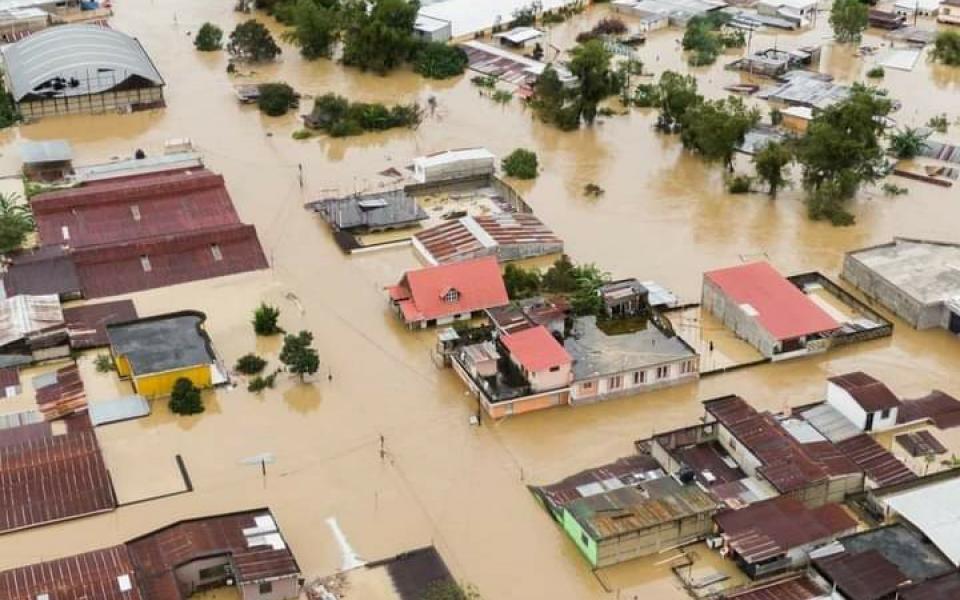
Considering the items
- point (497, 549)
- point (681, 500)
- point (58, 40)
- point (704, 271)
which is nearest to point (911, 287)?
point (704, 271)

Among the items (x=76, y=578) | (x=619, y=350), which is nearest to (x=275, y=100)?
(x=619, y=350)

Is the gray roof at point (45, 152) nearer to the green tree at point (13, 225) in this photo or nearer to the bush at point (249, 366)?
the green tree at point (13, 225)

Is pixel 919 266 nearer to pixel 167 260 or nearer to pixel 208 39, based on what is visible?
pixel 167 260

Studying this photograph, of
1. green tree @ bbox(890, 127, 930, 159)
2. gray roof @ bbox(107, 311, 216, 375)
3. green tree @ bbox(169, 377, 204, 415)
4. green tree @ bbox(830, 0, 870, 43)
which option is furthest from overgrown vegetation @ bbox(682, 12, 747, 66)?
green tree @ bbox(169, 377, 204, 415)

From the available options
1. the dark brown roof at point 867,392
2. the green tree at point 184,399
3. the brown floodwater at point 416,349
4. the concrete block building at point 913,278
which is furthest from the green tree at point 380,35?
the dark brown roof at point 867,392

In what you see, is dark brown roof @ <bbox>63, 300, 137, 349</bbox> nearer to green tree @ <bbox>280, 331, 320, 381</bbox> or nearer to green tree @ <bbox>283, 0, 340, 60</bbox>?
green tree @ <bbox>280, 331, 320, 381</bbox>
